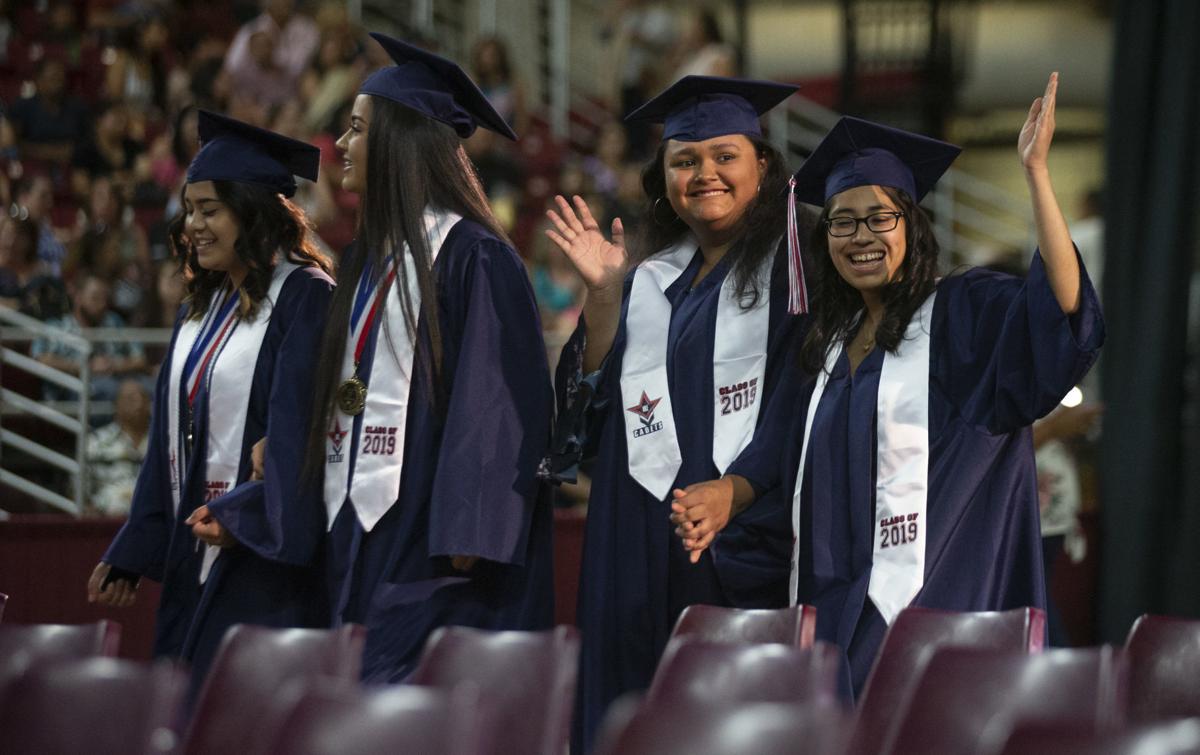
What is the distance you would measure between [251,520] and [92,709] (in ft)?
4.89

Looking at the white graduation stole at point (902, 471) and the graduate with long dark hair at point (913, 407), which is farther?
the white graduation stole at point (902, 471)

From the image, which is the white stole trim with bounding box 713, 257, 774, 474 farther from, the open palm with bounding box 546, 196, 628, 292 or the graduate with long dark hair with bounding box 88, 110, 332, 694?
the graduate with long dark hair with bounding box 88, 110, 332, 694

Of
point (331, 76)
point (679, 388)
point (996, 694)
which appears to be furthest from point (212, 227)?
point (331, 76)

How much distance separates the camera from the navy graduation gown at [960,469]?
3.39m

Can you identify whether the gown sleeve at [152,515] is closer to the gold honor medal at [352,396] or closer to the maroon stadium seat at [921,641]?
the gold honor medal at [352,396]

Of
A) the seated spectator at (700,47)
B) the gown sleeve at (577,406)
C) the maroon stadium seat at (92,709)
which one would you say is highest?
the seated spectator at (700,47)

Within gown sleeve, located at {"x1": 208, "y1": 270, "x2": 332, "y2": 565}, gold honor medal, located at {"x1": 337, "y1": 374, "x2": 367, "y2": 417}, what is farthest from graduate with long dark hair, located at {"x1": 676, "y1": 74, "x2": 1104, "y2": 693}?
gown sleeve, located at {"x1": 208, "y1": 270, "x2": 332, "y2": 565}

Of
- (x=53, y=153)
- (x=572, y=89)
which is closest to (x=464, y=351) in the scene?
(x=53, y=153)

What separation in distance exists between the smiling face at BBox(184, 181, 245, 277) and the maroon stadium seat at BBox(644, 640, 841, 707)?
199 centimetres

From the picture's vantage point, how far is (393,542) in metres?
3.74

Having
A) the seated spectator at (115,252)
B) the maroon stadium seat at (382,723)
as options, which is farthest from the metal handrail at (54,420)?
the maroon stadium seat at (382,723)

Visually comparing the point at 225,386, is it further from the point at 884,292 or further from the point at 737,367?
the point at 884,292

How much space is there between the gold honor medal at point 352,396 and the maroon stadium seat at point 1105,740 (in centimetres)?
220

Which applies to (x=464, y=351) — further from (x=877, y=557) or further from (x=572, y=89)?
(x=572, y=89)
